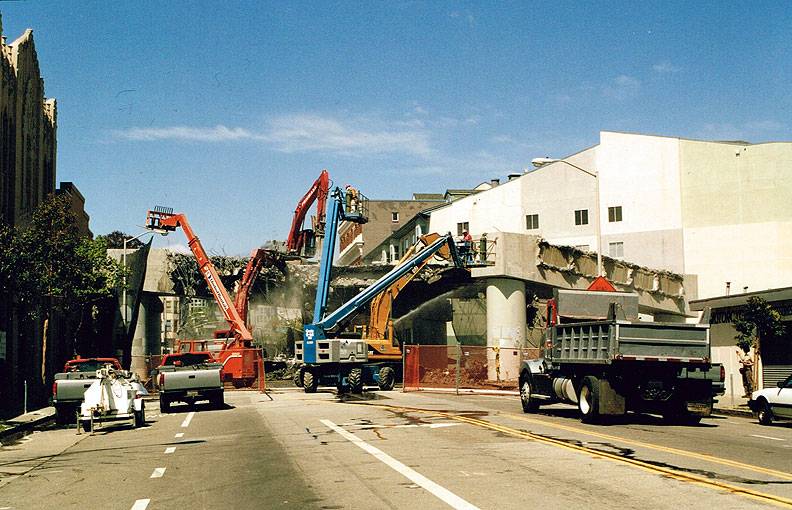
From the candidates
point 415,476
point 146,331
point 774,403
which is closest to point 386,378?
point 774,403

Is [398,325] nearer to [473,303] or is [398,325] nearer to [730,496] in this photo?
[473,303]

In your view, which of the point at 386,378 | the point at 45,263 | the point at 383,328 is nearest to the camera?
the point at 45,263

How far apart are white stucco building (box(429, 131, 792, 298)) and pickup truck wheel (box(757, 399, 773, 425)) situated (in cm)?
2597

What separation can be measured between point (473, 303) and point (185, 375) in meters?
40.4

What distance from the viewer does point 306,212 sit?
45.7 metres

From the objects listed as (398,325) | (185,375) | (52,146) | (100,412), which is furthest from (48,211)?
(398,325)

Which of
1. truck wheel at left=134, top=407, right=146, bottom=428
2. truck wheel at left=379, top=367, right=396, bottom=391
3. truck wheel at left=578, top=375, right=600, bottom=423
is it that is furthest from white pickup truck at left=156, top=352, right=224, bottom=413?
truck wheel at left=578, top=375, right=600, bottom=423

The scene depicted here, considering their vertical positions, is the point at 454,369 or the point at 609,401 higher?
the point at 609,401

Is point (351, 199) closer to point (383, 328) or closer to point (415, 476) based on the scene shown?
point (383, 328)

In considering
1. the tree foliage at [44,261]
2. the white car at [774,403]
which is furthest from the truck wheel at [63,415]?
the white car at [774,403]

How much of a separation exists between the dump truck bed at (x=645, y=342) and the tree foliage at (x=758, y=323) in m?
10.1

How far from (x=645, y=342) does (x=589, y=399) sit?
2.02 meters

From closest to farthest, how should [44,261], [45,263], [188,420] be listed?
[188,420], [44,261], [45,263]

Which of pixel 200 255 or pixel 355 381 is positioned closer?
pixel 355 381
